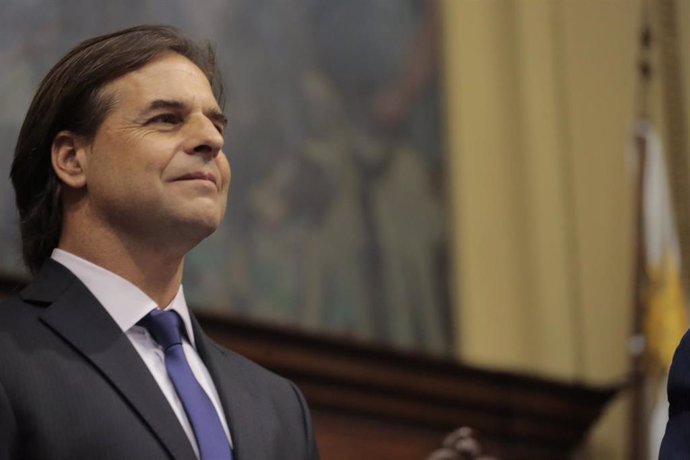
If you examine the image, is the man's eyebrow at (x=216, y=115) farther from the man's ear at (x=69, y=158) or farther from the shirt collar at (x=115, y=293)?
the shirt collar at (x=115, y=293)

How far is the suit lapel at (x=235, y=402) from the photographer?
3.01m

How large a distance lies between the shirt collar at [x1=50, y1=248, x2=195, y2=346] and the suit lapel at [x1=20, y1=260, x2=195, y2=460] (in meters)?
0.02

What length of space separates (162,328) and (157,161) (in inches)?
13.8

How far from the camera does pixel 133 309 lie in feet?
10.1

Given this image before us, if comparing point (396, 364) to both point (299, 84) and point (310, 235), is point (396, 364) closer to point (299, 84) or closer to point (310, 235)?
point (310, 235)

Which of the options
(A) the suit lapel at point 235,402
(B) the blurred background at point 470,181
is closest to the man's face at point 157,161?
(A) the suit lapel at point 235,402

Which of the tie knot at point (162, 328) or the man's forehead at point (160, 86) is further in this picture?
the man's forehead at point (160, 86)

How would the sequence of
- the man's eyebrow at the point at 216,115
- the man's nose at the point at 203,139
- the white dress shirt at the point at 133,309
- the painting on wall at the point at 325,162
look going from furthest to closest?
the painting on wall at the point at 325,162, the man's eyebrow at the point at 216,115, the man's nose at the point at 203,139, the white dress shirt at the point at 133,309

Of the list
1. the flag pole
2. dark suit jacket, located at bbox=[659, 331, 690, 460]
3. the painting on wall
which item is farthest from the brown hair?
the flag pole

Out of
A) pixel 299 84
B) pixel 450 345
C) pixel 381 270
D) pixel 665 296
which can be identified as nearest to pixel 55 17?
pixel 299 84

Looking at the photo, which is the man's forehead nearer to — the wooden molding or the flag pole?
the wooden molding

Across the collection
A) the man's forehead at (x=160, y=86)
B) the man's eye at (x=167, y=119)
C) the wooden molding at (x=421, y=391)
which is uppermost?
the man's forehead at (x=160, y=86)

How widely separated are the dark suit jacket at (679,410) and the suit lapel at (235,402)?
0.83 m

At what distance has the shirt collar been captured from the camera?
3059 mm
